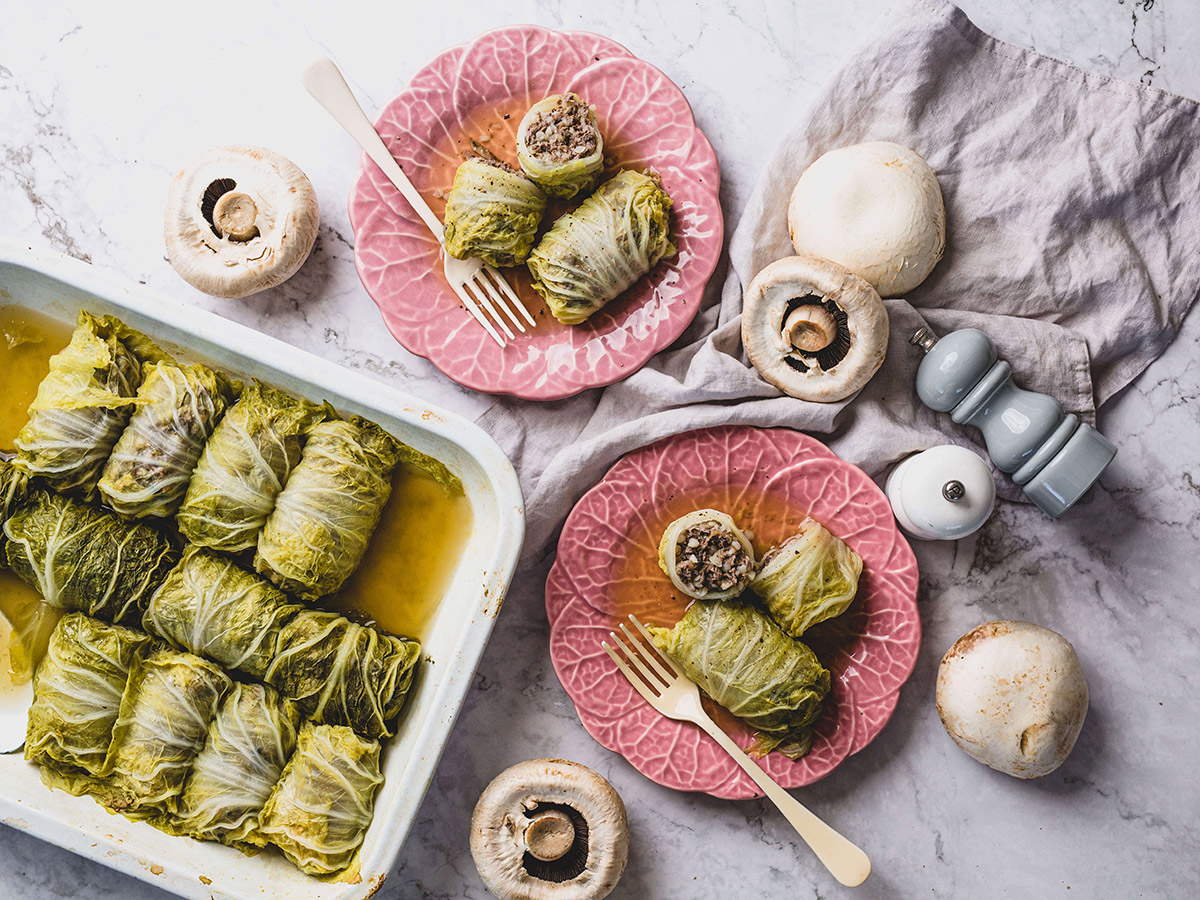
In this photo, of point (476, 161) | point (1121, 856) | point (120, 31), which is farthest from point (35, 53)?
point (1121, 856)

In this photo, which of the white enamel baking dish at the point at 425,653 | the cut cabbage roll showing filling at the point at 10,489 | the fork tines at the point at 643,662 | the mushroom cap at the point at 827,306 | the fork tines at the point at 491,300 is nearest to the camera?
the white enamel baking dish at the point at 425,653

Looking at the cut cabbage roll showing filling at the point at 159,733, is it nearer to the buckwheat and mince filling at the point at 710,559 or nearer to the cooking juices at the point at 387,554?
the cooking juices at the point at 387,554

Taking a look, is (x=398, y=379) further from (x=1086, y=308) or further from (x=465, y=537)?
(x=1086, y=308)

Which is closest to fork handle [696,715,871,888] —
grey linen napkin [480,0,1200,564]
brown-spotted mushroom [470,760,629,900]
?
brown-spotted mushroom [470,760,629,900]

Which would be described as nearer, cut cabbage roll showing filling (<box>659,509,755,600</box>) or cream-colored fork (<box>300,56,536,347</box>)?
cut cabbage roll showing filling (<box>659,509,755,600</box>)

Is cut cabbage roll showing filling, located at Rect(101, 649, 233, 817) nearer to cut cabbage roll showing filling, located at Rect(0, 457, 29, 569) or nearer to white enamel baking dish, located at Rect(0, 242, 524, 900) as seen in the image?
white enamel baking dish, located at Rect(0, 242, 524, 900)

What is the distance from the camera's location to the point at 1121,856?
3.80 metres

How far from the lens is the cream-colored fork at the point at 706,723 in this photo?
140 inches

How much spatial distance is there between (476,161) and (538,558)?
175cm

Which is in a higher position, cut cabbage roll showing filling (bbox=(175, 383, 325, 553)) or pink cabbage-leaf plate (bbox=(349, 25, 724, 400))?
pink cabbage-leaf plate (bbox=(349, 25, 724, 400))

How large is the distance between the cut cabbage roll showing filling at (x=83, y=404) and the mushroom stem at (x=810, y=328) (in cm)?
267

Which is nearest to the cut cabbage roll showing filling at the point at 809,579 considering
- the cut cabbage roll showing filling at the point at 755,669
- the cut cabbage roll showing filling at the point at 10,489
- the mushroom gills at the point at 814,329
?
the cut cabbage roll showing filling at the point at 755,669

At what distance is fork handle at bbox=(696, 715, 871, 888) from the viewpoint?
3547 mm

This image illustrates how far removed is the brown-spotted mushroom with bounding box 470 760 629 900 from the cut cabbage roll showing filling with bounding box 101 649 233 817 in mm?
1204
